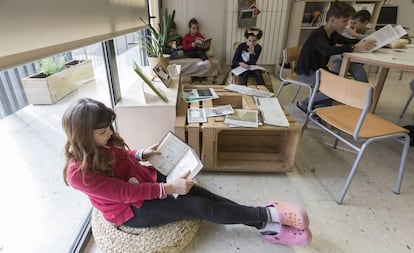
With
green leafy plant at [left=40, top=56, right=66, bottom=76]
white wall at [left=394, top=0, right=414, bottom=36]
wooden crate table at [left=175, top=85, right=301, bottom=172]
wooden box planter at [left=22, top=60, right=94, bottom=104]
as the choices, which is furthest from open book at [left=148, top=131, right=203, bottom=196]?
white wall at [left=394, top=0, right=414, bottom=36]

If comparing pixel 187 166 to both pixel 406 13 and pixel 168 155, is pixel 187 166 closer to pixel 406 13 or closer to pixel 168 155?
pixel 168 155

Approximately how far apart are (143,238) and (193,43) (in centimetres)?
298

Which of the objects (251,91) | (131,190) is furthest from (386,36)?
(131,190)

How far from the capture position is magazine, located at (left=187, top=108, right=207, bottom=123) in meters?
1.53

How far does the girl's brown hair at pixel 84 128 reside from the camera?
790 mm

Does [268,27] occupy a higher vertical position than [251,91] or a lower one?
higher

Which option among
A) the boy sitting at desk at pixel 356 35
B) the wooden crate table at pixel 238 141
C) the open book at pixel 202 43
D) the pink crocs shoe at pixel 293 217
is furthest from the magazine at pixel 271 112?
the open book at pixel 202 43

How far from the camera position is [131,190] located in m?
0.90

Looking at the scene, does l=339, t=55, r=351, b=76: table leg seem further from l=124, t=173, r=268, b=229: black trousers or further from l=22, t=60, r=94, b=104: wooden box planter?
l=22, t=60, r=94, b=104: wooden box planter

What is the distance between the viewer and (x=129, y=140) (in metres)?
1.59

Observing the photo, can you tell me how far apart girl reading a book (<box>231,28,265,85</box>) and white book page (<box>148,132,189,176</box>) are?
70.1 inches

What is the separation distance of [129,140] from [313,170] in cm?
128

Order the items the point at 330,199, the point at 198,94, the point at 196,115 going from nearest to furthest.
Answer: the point at 330,199 < the point at 196,115 < the point at 198,94

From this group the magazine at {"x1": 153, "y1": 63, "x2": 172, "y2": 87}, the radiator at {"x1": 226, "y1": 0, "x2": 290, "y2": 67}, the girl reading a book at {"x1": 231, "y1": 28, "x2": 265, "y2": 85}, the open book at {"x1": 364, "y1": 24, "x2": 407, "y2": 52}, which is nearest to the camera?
the magazine at {"x1": 153, "y1": 63, "x2": 172, "y2": 87}
